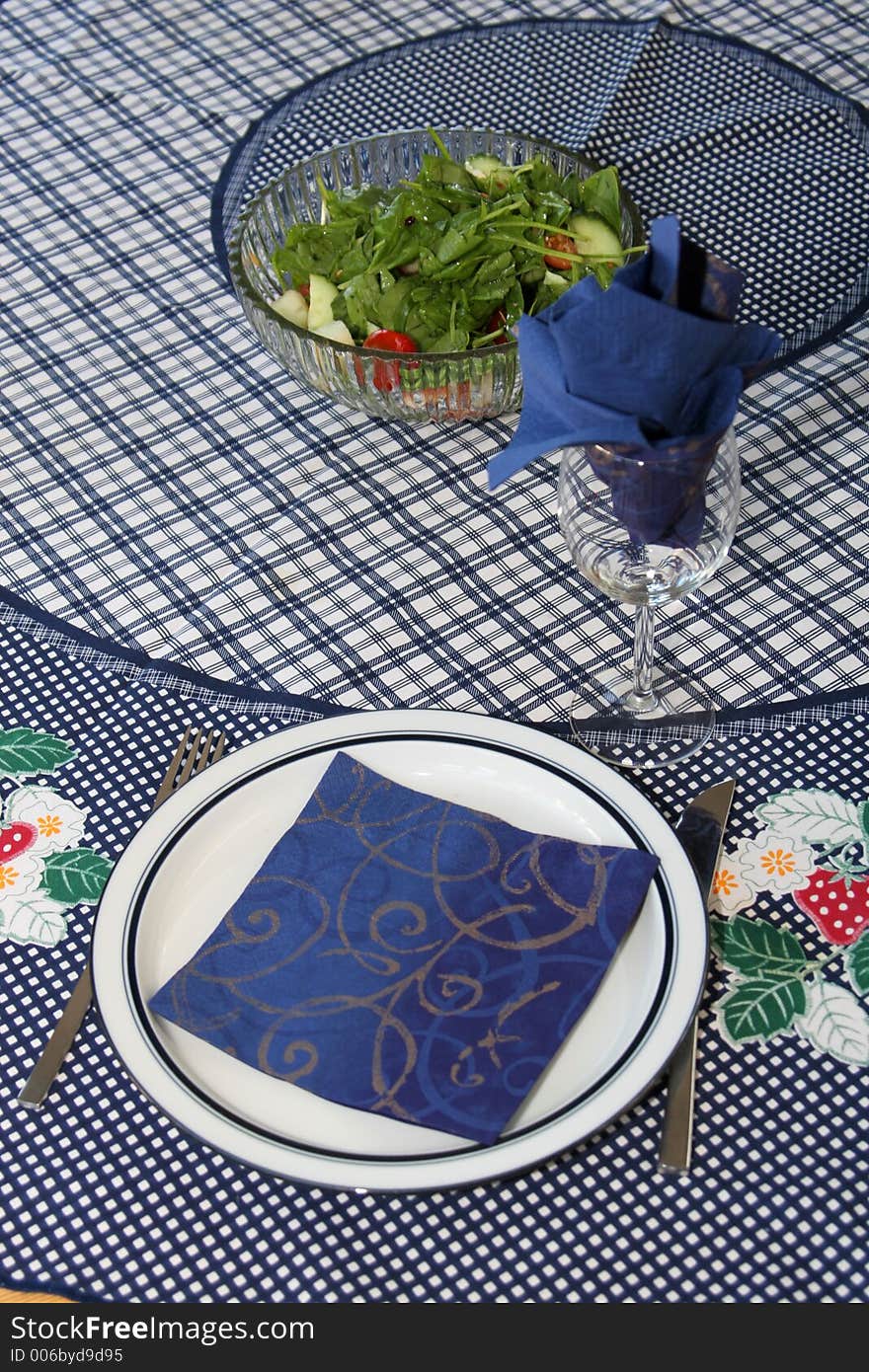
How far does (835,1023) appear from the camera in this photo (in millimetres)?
816

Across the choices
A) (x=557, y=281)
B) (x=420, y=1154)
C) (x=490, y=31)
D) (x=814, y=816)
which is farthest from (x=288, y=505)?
(x=490, y=31)

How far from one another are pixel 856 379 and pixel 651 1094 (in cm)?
70

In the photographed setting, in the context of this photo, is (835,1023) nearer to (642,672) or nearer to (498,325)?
(642,672)

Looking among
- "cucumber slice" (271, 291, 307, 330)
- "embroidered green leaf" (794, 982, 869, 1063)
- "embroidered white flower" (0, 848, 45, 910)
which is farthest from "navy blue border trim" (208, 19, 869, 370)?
"embroidered green leaf" (794, 982, 869, 1063)

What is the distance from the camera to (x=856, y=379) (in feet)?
4.04

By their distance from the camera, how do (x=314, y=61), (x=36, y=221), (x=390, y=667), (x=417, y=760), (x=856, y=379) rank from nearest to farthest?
(x=417, y=760), (x=390, y=667), (x=856, y=379), (x=36, y=221), (x=314, y=61)

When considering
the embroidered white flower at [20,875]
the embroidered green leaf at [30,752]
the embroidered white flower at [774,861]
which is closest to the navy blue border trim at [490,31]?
the embroidered green leaf at [30,752]

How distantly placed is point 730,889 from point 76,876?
403mm

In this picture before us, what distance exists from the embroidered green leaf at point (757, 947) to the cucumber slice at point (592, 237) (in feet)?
1.94

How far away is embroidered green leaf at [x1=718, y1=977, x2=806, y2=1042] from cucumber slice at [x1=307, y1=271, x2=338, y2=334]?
64 cm

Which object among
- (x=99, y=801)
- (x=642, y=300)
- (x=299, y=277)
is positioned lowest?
(x=99, y=801)

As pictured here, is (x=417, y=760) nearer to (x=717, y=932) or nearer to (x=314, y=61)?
(x=717, y=932)

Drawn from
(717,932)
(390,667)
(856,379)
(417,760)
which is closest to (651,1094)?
(717,932)

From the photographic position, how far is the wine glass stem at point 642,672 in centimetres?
97
